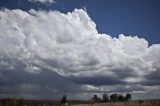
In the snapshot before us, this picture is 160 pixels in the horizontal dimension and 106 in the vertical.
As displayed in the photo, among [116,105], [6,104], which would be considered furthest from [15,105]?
[116,105]

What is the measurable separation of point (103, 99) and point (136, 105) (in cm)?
8113

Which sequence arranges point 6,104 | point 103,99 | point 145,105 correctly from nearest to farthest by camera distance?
point 145,105 < point 6,104 < point 103,99

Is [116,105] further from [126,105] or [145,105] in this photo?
[145,105]

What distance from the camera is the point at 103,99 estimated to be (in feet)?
652

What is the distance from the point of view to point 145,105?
11588 centimetres

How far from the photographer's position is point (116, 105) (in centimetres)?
12256

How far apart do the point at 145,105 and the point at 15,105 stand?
71.3m

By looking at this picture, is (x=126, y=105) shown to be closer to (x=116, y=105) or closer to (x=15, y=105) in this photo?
(x=116, y=105)

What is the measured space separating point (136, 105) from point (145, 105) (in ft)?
13.6

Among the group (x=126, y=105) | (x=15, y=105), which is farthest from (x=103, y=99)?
(x=126, y=105)

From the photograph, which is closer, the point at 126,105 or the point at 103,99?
the point at 126,105

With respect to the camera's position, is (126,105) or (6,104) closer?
(126,105)

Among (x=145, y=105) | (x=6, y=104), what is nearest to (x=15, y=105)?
(x=6, y=104)

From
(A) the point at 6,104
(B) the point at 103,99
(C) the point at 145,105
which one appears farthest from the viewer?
(B) the point at 103,99
